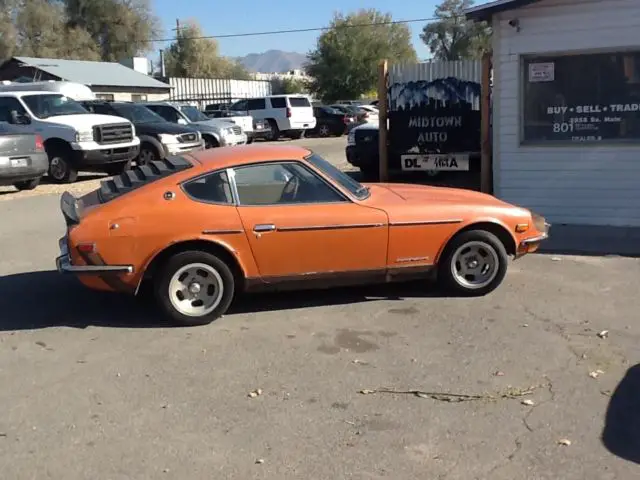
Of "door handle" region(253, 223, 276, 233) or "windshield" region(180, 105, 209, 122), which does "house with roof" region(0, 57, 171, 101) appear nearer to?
"windshield" region(180, 105, 209, 122)

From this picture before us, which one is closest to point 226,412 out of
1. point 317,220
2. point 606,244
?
point 317,220

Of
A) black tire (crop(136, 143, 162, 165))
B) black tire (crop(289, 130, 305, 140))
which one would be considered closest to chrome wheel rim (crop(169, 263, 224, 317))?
black tire (crop(136, 143, 162, 165))

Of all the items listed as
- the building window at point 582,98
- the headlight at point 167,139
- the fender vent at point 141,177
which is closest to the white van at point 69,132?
the headlight at point 167,139

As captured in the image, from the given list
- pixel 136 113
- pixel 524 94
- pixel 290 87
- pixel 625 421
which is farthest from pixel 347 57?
pixel 625 421

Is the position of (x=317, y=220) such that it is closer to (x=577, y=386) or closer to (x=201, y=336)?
(x=201, y=336)

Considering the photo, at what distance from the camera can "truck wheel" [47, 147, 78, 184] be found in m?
16.8

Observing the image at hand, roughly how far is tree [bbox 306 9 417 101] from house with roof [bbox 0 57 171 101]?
17545 millimetres

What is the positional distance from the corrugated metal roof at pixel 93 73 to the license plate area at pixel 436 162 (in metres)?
32.1

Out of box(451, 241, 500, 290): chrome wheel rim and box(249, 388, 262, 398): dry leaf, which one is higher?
box(451, 241, 500, 290): chrome wheel rim

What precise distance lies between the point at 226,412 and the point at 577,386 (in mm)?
2196

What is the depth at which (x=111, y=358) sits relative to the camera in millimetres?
5488

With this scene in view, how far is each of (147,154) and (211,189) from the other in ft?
43.9

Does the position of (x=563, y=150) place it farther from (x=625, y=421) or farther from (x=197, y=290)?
(x=625, y=421)

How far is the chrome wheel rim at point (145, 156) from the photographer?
19.0m
